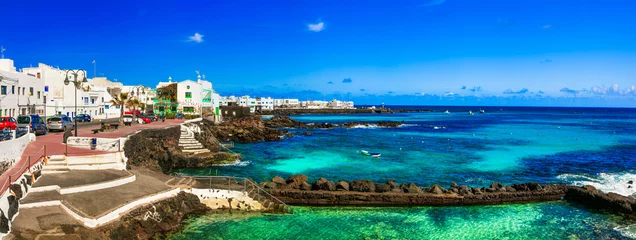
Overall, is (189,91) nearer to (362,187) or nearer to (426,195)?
(362,187)

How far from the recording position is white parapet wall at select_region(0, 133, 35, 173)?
1566cm

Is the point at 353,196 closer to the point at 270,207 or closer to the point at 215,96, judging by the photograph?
the point at 270,207

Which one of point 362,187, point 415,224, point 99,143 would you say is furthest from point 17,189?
point 362,187

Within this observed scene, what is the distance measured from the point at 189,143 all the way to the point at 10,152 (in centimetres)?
2324

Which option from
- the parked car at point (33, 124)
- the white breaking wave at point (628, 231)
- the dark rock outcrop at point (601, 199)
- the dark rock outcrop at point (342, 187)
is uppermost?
the parked car at point (33, 124)

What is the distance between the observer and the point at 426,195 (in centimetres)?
2141

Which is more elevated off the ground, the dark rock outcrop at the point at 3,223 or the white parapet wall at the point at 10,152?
A: the white parapet wall at the point at 10,152

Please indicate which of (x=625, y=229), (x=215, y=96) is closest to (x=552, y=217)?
(x=625, y=229)

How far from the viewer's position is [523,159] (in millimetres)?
39812

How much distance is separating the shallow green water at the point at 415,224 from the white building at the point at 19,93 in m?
Answer: 26.2

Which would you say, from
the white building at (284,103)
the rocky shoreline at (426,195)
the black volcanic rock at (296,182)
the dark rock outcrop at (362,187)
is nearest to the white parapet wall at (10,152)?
the rocky shoreline at (426,195)

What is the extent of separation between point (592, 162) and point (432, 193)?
80.7ft

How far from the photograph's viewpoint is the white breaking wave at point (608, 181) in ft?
84.7

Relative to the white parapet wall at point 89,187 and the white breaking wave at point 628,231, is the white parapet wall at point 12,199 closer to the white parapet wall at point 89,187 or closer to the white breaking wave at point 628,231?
the white parapet wall at point 89,187
